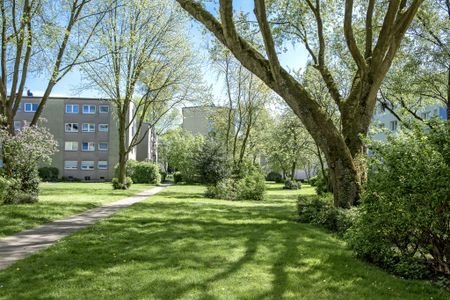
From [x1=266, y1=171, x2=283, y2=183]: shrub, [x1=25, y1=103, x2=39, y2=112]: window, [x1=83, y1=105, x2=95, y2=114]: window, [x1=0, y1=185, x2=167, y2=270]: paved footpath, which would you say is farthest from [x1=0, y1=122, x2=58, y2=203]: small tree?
[x1=266, y1=171, x2=283, y2=183]: shrub

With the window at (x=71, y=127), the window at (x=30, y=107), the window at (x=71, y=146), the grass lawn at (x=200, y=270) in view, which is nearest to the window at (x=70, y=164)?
the window at (x=71, y=146)

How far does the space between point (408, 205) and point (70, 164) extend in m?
60.2

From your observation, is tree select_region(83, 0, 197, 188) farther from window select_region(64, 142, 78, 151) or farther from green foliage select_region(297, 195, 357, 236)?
window select_region(64, 142, 78, 151)

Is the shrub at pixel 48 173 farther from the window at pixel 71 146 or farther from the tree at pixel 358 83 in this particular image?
the tree at pixel 358 83

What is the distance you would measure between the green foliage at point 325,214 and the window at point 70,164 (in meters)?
51.8

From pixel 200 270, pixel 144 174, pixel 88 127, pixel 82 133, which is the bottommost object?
pixel 200 270

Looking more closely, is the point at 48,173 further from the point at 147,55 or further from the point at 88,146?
the point at 147,55

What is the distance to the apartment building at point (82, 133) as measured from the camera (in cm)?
6138

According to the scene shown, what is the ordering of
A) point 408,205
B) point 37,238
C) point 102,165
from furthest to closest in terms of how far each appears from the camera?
point 102,165, point 37,238, point 408,205

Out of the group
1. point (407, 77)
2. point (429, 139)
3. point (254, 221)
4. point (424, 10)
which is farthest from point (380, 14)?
point (429, 139)

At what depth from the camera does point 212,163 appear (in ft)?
96.5

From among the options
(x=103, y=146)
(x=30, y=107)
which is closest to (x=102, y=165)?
(x=103, y=146)

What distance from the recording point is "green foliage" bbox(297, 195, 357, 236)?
11269 mm

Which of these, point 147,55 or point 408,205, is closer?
point 408,205
